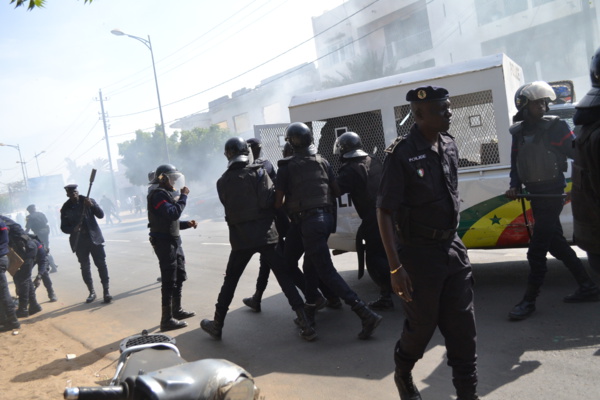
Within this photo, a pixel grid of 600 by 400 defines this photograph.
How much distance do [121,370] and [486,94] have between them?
479cm

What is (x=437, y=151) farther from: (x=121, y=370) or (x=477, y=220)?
(x=477, y=220)

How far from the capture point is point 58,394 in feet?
14.1

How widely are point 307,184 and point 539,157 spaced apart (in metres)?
2.10

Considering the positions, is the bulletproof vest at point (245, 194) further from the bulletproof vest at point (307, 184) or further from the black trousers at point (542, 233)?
the black trousers at point (542, 233)

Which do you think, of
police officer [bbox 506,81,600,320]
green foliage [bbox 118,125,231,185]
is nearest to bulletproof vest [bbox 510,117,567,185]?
police officer [bbox 506,81,600,320]

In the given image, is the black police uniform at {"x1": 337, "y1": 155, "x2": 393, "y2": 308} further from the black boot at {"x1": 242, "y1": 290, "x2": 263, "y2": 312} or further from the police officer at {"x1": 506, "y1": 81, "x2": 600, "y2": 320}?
the black boot at {"x1": 242, "y1": 290, "x2": 263, "y2": 312}

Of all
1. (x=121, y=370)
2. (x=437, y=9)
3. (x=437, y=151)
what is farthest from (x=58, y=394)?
(x=437, y=9)

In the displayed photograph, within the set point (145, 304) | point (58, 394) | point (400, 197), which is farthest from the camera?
point (145, 304)

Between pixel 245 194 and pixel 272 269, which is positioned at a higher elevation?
pixel 245 194

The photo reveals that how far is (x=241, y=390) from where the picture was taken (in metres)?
1.95

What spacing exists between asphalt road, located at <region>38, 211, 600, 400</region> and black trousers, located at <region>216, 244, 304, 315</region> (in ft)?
1.29

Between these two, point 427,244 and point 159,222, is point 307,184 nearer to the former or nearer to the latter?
point 159,222

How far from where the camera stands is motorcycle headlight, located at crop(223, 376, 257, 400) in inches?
75.4

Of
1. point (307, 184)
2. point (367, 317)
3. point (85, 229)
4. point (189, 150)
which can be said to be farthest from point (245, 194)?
point (189, 150)
